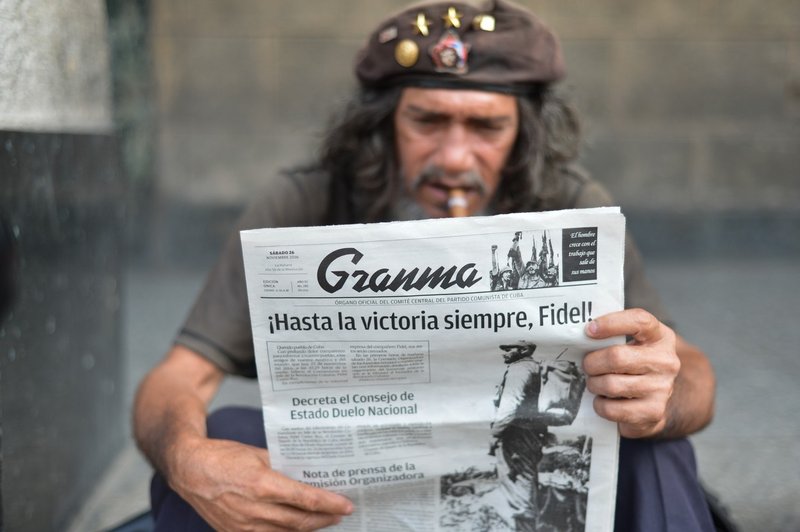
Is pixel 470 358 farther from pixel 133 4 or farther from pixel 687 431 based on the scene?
pixel 133 4

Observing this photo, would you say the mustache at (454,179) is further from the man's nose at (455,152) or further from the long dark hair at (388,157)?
the long dark hair at (388,157)

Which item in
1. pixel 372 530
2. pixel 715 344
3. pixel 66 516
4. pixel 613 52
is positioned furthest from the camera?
pixel 613 52

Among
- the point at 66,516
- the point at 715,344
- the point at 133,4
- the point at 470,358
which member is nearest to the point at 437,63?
the point at 470,358

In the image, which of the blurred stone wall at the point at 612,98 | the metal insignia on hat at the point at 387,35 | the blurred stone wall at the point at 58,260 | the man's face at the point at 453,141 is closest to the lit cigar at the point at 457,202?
the man's face at the point at 453,141

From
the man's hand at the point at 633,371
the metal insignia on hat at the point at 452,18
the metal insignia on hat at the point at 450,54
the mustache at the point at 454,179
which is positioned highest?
the metal insignia on hat at the point at 452,18

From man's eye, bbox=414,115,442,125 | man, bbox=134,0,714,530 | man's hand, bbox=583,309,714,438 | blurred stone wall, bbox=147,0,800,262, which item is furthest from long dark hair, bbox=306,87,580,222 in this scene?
blurred stone wall, bbox=147,0,800,262

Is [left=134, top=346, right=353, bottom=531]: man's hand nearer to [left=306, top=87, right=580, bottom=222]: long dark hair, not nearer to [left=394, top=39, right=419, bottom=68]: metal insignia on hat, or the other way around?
[left=306, top=87, right=580, bottom=222]: long dark hair

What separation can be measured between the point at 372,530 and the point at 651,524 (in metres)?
0.46

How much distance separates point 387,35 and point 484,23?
0.22 meters

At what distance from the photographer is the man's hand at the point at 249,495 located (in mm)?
1340

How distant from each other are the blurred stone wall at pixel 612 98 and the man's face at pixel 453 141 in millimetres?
2691

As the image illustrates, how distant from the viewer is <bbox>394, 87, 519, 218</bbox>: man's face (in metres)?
1.84

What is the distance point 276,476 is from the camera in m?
1.34

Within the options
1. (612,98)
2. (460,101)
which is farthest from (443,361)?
(612,98)
